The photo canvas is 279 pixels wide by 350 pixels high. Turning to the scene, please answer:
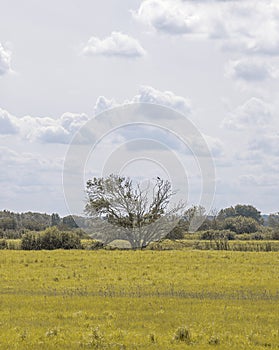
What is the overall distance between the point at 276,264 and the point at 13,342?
24.6m

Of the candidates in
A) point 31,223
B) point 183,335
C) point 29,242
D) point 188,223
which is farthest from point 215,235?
point 183,335

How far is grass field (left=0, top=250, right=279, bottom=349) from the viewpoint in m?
15.0

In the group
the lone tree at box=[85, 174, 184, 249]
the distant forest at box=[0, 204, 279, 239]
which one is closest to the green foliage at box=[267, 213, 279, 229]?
the distant forest at box=[0, 204, 279, 239]

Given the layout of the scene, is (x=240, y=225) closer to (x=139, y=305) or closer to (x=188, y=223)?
(x=188, y=223)

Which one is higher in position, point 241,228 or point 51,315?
point 241,228

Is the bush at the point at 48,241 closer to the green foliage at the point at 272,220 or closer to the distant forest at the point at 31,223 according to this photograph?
the distant forest at the point at 31,223

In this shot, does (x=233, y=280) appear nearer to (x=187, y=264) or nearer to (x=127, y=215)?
(x=187, y=264)

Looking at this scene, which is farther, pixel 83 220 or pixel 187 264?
pixel 83 220

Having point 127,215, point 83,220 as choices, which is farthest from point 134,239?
point 83,220

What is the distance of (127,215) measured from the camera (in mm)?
61594

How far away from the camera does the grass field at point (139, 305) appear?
1504 centimetres

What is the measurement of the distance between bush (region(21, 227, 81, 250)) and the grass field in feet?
65.4

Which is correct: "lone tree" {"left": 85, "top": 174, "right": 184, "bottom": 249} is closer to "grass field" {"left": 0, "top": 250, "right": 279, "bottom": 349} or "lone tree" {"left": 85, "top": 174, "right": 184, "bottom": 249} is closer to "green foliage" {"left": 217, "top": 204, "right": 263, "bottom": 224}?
"grass field" {"left": 0, "top": 250, "right": 279, "bottom": 349}

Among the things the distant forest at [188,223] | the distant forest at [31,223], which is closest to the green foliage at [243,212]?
the distant forest at [188,223]
